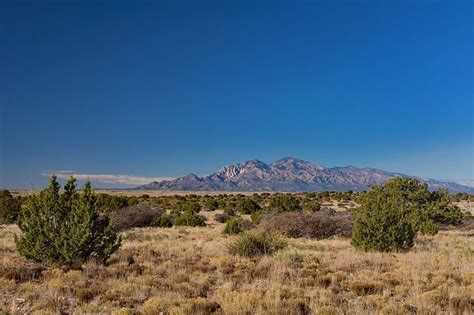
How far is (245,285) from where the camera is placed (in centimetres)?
964

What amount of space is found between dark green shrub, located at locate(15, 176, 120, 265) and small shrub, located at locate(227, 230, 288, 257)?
4.55 m

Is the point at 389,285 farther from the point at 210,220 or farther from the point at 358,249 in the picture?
the point at 210,220

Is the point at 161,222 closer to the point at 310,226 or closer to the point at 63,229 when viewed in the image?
the point at 310,226

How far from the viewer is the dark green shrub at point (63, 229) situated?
12.0m

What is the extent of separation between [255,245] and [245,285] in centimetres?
552

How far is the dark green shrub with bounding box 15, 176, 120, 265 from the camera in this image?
12.0 m

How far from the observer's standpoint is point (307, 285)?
1007cm

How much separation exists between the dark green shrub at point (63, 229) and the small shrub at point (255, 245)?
4.55m

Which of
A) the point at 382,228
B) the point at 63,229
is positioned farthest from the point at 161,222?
the point at 63,229

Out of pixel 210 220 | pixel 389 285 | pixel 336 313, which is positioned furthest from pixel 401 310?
pixel 210 220

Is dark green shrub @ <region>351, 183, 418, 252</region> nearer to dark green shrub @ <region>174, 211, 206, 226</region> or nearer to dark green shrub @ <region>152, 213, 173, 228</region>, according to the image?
dark green shrub @ <region>174, 211, 206, 226</region>

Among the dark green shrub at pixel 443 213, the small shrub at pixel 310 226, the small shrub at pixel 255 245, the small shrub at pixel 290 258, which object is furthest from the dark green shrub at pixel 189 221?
the small shrub at pixel 290 258

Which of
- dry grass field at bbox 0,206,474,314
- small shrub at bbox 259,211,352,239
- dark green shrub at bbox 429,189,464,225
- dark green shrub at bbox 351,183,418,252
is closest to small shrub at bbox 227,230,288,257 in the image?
dry grass field at bbox 0,206,474,314

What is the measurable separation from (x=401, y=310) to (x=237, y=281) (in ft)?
13.8
